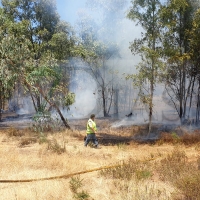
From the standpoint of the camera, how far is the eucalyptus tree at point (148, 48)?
1171cm

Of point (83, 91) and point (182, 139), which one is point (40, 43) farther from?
point (182, 139)

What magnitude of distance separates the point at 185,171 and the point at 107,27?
1659cm

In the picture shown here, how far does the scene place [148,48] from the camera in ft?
38.1

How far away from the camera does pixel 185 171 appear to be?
6.06 m

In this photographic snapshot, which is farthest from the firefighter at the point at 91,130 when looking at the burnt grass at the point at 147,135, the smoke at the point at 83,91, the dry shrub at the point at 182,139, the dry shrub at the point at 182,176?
the smoke at the point at 83,91

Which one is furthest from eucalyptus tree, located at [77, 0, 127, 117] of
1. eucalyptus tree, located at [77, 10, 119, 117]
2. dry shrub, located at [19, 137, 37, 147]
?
dry shrub, located at [19, 137, 37, 147]

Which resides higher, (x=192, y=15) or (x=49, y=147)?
(x=192, y=15)

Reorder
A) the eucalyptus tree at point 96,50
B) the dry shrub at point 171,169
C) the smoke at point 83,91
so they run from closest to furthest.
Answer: the dry shrub at point 171,169, the eucalyptus tree at point 96,50, the smoke at point 83,91

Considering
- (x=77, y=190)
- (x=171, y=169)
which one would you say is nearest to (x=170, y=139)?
(x=171, y=169)

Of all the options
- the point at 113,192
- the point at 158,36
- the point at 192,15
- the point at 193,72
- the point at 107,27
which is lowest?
the point at 113,192

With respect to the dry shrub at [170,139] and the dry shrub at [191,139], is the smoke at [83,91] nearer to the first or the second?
the dry shrub at [170,139]

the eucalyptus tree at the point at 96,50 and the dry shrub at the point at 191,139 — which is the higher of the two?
the eucalyptus tree at the point at 96,50

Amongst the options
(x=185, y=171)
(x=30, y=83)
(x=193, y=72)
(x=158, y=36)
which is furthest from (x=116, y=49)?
(x=185, y=171)

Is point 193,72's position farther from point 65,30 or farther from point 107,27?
point 65,30
